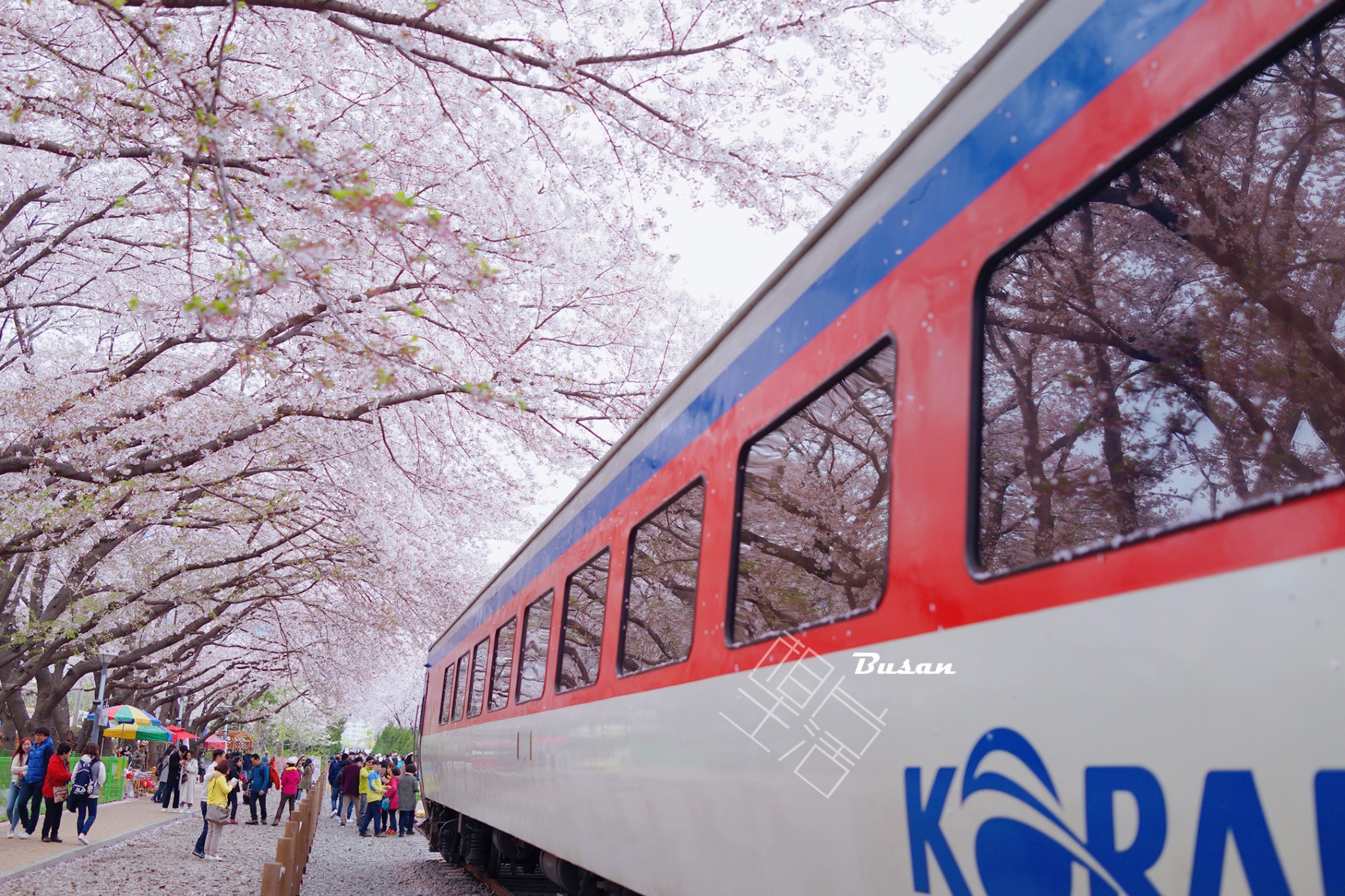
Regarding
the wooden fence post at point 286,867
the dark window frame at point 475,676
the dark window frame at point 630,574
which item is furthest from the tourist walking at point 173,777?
the dark window frame at point 630,574

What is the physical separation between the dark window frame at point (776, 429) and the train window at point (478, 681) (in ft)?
19.3

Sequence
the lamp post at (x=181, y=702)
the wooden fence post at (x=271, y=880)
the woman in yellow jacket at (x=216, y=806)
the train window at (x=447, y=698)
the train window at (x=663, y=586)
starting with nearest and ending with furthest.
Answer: the train window at (x=663, y=586) < the wooden fence post at (x=271, y=880) < the train window at (x=447, y=698) < the woman in yellow jacket at (x=216, y=806) < the lamp post at (x=181, y=702)

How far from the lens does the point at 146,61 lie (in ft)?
19.1

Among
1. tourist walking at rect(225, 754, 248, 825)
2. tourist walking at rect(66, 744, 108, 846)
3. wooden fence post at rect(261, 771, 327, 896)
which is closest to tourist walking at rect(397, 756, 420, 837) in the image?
tourist walking at rect(225, 754, 248, 825)

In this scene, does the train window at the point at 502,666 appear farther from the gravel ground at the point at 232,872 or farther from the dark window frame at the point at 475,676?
the gravel ground at the point at 232,872

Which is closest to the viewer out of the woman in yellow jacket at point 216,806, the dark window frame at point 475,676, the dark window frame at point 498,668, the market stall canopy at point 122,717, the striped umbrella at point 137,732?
the dark window frame at point 498,668

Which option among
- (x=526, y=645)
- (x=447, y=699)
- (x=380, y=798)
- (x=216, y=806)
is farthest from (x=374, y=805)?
(x=526, y=645)

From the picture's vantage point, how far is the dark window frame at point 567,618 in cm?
518

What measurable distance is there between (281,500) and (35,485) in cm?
266

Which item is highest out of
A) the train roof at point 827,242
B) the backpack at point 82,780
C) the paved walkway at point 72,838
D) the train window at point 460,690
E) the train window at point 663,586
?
the train roof at point 827,242

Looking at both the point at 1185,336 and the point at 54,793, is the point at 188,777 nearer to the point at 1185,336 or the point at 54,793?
the point at 54,793

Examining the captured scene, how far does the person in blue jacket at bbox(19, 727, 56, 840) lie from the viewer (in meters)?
14.0

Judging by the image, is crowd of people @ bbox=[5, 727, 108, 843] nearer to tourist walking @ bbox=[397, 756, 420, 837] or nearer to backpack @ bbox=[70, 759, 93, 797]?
backpack @ bbox=[70, 759, 93, 797]

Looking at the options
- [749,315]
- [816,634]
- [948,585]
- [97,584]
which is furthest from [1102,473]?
[97,584]
